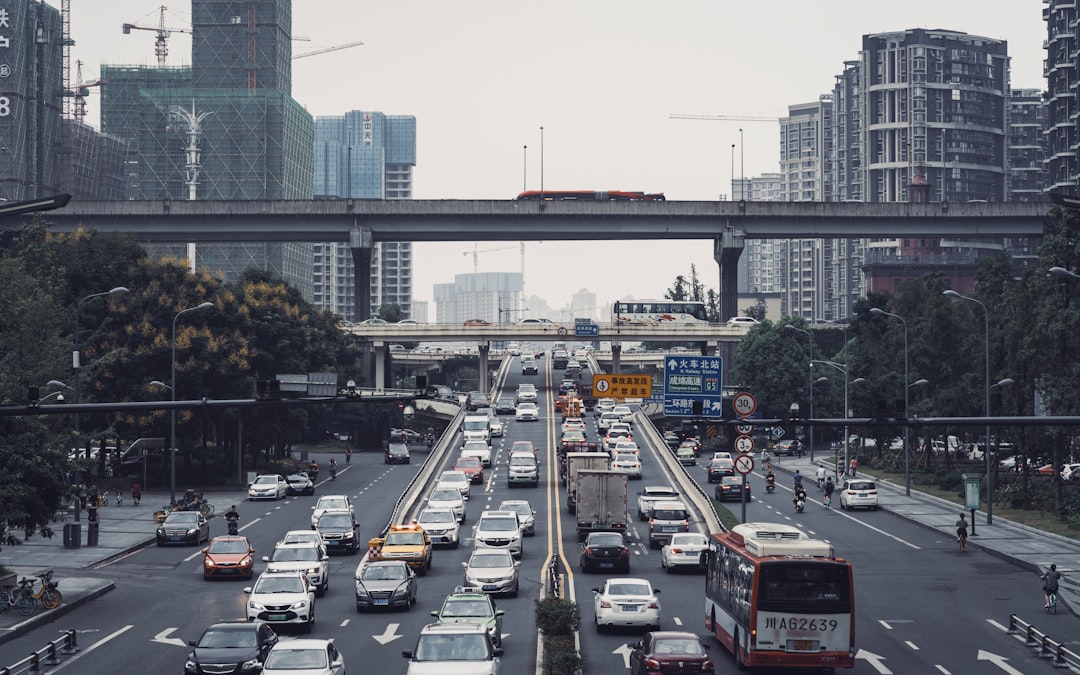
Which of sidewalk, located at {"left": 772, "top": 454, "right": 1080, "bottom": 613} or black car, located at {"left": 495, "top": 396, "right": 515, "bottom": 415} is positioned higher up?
black car, located at {"left": 495, "top": 396, "right": 515, "bottom": 415}

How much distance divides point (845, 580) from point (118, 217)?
104 meters

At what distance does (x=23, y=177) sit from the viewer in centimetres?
17025

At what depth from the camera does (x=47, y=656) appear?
33.2 m

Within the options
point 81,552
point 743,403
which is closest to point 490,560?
point 743,403

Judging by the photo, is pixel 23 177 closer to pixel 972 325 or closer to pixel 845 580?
pixel 972 325

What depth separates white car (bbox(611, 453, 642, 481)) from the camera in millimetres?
82188

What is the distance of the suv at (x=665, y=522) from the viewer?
5666cm

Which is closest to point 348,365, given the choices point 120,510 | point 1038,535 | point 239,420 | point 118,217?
point 118,217

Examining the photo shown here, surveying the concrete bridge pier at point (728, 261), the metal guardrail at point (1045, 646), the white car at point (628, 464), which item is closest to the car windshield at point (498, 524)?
the metal guardrail at point (1045, 646)

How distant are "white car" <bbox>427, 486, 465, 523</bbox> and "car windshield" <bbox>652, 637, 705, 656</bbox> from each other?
3433cm

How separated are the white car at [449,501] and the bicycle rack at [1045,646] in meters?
29.3

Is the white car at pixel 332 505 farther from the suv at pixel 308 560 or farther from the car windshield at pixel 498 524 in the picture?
the suv at pixel 308 560

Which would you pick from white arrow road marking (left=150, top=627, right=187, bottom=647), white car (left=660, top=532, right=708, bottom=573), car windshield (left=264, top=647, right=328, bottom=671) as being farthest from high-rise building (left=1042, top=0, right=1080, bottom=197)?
car windshield (left=264, top=647, right=328, bottom=671)

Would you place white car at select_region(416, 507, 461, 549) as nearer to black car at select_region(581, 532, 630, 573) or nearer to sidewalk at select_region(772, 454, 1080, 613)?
black car at select_region(581, 532, 630, 573)
